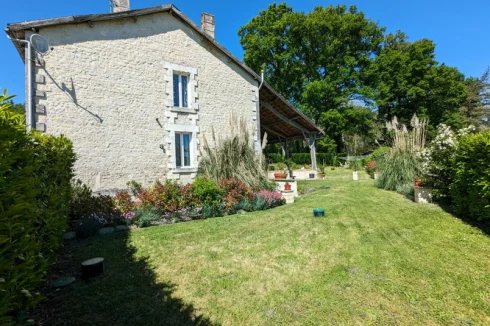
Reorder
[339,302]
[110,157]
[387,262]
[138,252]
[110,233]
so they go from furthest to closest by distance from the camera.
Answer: [110,157] < [110,233] < [138,252] < [387,262] < [339,302]

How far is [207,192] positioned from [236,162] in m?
1.61

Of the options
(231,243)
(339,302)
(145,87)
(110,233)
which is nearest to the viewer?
(339,302)

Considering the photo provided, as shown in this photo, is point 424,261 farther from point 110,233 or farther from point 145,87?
point 145,87

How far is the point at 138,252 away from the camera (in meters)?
3.94

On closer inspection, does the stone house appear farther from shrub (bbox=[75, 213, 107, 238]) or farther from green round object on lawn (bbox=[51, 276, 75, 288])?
green round object on lawn (bbox=[51, 276, 75, 288])

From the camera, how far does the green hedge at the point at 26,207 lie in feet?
4.89

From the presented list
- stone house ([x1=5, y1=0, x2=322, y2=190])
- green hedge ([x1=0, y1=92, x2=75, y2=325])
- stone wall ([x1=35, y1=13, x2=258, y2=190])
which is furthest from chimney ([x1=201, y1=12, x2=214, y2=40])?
green hedge ([x1=0, y1=92, x2=75, y2=325])

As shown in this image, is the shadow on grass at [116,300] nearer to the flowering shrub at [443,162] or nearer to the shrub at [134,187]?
the shrub at [134,187]

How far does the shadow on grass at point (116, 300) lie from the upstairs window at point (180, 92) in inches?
248

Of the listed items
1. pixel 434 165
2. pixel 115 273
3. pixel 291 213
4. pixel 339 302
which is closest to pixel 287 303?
pixel 339 302

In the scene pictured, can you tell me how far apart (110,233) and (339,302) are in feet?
15.3

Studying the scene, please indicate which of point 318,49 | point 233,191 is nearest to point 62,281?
point 233,191

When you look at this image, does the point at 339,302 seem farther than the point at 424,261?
No

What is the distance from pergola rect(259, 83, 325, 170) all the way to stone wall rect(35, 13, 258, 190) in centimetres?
256
